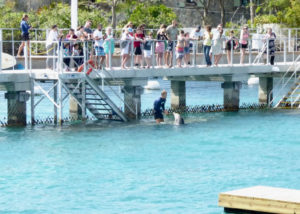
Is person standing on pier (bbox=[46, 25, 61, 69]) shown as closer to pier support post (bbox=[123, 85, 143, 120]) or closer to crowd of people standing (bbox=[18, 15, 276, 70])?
crowd of people standing (bbox=[18, 15, 276, 70])

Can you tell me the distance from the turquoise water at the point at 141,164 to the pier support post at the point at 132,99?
85cm

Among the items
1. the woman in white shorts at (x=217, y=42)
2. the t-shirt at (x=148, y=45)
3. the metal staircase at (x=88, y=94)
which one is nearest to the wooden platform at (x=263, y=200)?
the metal staircase at (x=88, y=94)

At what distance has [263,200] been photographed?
16062mm

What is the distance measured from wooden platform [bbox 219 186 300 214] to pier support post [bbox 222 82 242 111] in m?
20.5

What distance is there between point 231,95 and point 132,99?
6.09 metres

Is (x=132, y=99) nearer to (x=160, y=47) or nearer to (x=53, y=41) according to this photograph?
(x=160, y=47)

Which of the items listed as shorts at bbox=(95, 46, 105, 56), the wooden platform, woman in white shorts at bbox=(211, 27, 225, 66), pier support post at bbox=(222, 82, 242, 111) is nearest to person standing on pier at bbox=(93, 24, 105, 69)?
shorts at bbox=(95, 46, 105, 56)

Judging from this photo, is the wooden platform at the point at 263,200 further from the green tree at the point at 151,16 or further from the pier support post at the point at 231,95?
the green tree at the point at 151,16

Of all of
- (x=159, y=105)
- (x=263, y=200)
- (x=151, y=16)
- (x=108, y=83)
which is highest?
(x=151, y=16)

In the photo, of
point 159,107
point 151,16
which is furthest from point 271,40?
point 151,16

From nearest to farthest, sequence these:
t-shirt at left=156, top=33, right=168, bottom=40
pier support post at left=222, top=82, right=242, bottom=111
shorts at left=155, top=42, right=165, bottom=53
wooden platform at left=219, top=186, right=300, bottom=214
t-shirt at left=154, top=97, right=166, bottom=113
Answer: wooden platform at left=219, top=186, right=300, bottom=214 < t-shirt at left=154, top=97, right=166, bottom=113 < shorts at left=155, top=42, right=165, bottom=53 < t-shirt at left=156, top=33, right=168, bottom=40 < pier support post at left=222, top=82, right=242, bottom=111

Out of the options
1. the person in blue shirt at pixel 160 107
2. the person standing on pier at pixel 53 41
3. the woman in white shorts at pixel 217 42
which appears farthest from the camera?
the woman in white shorts at pixel 217 42

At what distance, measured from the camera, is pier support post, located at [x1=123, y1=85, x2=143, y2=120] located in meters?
32.8

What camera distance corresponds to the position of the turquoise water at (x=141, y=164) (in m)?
19.0
